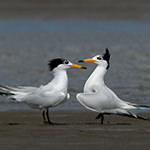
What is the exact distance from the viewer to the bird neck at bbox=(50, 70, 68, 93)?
7.92 metres

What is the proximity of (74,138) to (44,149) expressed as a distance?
68cm

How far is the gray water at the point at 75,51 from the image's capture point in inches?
445

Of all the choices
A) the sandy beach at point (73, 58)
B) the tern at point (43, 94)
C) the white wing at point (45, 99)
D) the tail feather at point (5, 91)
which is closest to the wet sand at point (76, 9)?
the sandy beach at point (73, 58)

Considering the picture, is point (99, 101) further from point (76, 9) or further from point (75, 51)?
point (76, 9)

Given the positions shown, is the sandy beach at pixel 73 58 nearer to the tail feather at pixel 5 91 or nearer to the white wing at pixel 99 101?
the white wing at pixel 99 101

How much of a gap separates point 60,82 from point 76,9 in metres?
21.1

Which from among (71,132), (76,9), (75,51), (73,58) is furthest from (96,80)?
(76,9)

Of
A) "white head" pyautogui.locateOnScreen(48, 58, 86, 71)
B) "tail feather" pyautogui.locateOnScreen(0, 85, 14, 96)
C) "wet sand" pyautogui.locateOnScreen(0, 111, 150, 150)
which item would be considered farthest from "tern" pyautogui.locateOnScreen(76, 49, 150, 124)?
"tail feather" pyautogui.locateOnScreen(0, 85, 14, 96)

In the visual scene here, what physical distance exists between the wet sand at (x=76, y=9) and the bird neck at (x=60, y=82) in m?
19.2

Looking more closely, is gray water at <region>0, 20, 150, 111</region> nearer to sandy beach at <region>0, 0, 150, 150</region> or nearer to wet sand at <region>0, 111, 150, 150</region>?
sandy beach at <region>0, 0, 150, 150</region>

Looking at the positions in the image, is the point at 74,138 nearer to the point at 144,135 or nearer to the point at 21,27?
the point at 144,135

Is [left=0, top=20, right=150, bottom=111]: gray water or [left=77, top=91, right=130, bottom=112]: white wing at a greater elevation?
[left=0, top=20, right=150, bottom=111]: gray water

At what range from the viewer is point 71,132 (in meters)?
7.07

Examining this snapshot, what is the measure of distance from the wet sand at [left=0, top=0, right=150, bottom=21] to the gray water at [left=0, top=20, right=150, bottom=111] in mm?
1037
